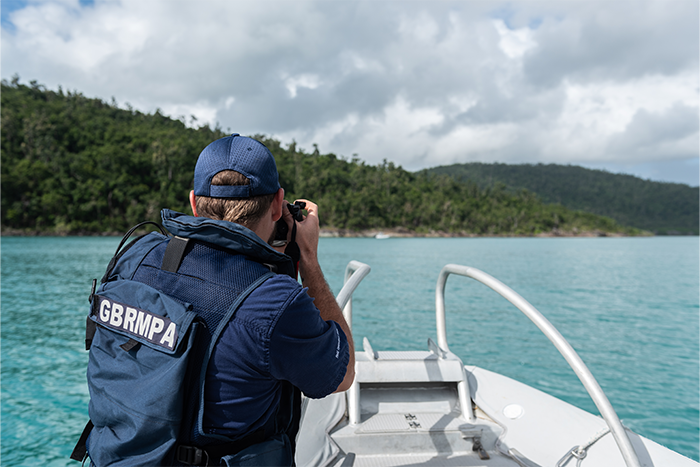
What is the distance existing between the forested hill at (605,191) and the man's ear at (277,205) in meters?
159

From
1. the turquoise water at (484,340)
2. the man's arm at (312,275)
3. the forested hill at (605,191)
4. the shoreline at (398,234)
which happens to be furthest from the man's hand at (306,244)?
the forested hill at (605,191)

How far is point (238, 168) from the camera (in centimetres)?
110

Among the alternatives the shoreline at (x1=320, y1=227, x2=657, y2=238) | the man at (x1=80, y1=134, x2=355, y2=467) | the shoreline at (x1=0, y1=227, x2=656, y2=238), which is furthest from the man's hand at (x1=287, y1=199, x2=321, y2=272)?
the shoreline at (x1=320, y1=227, x2=657, y2=238)

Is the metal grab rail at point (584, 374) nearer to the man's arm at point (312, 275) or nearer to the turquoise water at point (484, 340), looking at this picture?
the man's arm at point (312, 275)

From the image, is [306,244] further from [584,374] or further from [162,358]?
[584,374]

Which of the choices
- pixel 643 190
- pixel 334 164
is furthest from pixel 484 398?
pixel 643 190

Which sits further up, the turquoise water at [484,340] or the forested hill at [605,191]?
the forested hill at [605,191]

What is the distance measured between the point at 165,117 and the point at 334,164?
44.3m

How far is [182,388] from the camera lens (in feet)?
3.01

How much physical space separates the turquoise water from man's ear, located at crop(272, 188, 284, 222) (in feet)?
16.0

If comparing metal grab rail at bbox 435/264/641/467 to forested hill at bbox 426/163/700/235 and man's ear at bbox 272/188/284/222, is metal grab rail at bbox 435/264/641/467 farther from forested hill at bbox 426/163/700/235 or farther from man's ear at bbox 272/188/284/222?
forested hill at bbox 426/163/700/235

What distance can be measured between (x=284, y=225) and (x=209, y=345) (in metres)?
0.43

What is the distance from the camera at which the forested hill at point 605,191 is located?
161m

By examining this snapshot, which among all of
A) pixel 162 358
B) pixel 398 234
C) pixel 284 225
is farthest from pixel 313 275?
pixel 398 234
